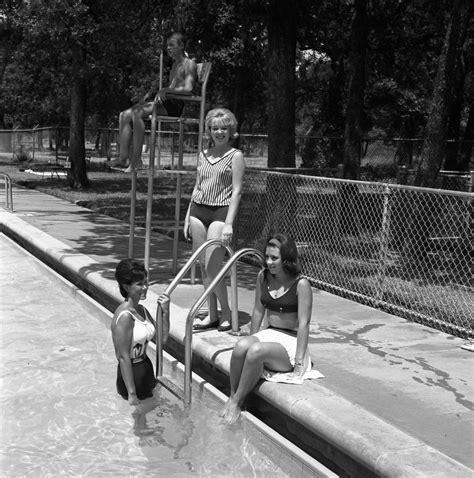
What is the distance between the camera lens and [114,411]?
17.2ft

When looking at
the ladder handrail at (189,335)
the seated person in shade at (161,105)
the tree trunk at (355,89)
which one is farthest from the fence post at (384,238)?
the tree trunk at (355,89)

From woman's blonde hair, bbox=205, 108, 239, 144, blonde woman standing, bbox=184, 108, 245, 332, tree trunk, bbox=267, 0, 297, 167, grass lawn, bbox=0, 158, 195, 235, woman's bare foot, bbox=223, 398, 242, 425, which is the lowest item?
grass lawn, bbox=0, 158, 195, 235

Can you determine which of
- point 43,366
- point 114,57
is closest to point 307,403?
point 43,366

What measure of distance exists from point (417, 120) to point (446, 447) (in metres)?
32.7

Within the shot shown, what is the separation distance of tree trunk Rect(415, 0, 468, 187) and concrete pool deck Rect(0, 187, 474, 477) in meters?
3.04

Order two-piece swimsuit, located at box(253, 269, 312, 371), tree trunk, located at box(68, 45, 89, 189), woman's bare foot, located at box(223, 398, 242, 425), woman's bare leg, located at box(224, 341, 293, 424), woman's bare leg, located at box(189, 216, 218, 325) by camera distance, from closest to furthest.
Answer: woman's bare leg, located at box(224, 341, 293, 424) < woman's bare foot, located at box(223, 398, 242, 425) < two-piece swimsuit, located at box(253, 269, 312, 371) < woman's bare leg, located at box(189, 216, 218, 325) < tree trunk, located at box(68, 45, 89, 189)

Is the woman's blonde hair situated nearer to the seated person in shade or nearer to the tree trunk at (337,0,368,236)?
the seated person in shade

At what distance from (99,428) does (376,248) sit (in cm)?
722

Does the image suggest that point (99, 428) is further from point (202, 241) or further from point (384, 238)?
point (384, 238)

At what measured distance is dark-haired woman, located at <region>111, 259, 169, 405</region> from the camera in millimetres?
5000

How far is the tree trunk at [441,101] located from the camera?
980 centimetres

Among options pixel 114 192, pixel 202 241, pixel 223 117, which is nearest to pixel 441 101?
pixel 223 117

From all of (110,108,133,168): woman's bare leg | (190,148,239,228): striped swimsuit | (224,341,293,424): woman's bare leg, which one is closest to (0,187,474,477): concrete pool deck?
(224,341,293,424): woman's bare leg

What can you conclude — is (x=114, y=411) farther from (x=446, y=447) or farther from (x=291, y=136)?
(x=291, y=136)
